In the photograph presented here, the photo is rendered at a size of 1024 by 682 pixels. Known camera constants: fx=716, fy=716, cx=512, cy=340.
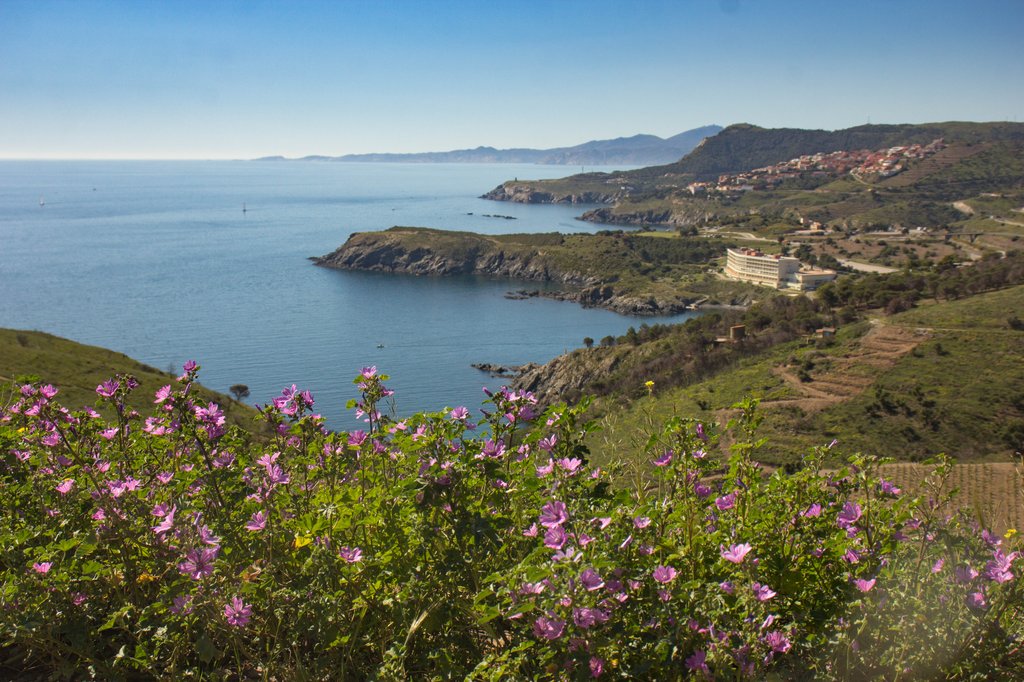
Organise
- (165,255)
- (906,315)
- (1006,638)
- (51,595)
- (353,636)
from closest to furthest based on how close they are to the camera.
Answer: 1. (1006,638)
2. (353,636)
3. (51,595)
4. (906,315)
5. (165,255)

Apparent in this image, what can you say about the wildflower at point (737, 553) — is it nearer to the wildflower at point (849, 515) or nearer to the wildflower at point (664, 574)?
the wildflower at point (664, 574)

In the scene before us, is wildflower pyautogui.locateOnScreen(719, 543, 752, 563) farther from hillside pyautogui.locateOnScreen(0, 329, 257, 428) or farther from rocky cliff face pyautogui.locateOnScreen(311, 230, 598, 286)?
rocky cliff face pyautogui.locateOnScreen(311, 230, 598, 286)

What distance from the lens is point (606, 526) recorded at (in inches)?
92.0

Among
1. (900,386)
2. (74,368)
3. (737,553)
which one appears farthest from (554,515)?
(74,368)

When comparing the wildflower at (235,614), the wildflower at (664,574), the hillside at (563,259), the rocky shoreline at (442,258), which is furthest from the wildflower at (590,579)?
the rocky shoreline at (442,258)

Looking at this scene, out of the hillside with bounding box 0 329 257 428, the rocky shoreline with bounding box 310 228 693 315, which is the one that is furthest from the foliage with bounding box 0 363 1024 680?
the rocky shoreline with bounding box 310 228 693 315

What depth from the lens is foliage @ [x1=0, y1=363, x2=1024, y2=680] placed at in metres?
2.03

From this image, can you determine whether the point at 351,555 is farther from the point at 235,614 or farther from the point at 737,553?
the point at 737,553

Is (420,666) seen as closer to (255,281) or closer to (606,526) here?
(606,526)

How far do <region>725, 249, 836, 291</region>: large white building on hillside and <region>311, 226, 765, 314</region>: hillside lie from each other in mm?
2895

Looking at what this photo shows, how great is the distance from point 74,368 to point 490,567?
36.4 m

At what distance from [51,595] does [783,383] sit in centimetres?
3695

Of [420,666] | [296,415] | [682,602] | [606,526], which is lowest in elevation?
[420,666]

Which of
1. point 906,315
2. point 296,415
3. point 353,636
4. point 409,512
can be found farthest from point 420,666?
point 906,315
